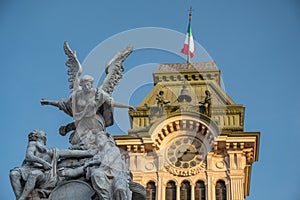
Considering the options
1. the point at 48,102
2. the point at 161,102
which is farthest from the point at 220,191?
the point at 48,102

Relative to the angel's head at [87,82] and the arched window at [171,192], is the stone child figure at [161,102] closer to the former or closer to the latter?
the arched window at [171,192]

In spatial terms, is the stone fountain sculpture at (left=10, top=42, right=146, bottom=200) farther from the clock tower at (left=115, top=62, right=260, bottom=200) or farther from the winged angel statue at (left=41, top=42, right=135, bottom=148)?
the clock tower at (left=115, top=62, right=260, bottom=200)

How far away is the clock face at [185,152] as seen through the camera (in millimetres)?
51719

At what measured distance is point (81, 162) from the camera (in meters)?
14.2

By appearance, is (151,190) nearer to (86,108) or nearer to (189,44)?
(189,44)

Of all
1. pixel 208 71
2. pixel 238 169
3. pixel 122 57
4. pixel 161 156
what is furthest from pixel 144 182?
pixel 122 57

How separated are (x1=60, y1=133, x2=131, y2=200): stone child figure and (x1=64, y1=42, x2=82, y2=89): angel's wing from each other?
2.23 m

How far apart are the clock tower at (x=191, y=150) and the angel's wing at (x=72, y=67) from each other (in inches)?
1320

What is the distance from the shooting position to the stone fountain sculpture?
13352mm

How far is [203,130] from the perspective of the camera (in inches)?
2030

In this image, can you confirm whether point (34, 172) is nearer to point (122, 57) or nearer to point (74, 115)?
point (74, 115)

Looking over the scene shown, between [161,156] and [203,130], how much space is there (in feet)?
10.2

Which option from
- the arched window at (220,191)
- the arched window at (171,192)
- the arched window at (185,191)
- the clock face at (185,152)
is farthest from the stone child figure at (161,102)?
the arched window at (220,191)

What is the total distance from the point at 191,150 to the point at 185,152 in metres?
0.42
